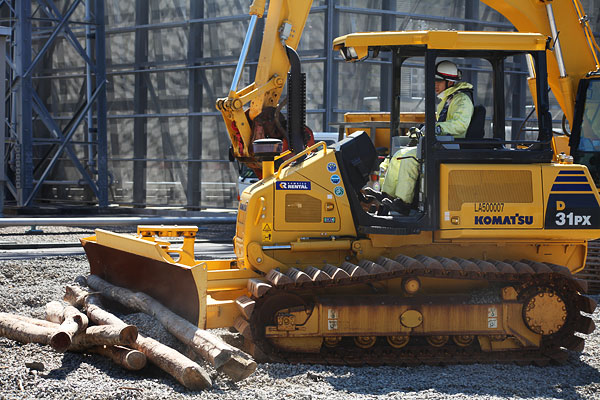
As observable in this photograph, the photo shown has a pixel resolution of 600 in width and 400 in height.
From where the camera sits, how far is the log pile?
18.1 ft

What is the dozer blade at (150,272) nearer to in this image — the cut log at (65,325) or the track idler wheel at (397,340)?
the cut log at (65,325)

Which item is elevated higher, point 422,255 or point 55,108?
point 55,108

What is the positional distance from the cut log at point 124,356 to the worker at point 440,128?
2562 mm

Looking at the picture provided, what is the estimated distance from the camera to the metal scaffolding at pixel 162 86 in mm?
19922

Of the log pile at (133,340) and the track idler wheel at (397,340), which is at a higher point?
the log pile at (133,340)

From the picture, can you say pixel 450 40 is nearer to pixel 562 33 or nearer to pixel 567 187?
pixel 567 187

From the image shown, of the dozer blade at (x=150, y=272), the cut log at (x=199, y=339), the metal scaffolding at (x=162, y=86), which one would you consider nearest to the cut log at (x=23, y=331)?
the cut log at (x=199, y=339)

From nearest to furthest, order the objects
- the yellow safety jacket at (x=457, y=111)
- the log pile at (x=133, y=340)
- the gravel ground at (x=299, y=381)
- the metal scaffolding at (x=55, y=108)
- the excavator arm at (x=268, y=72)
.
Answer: the gravel ground at (x=299, y=381)
the log pile at (x=133, y=340)
the yellow safety jacket at (x=457, y=111)
the excavator arm at (x=268, y=72)
the metal scaffolding at (x=55, y=108)

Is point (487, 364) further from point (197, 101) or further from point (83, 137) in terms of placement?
point (83, 137)

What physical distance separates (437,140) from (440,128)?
142mm

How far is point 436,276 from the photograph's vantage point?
21.4 ft

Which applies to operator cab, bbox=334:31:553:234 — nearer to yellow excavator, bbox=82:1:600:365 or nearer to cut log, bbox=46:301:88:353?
yellow excavator, bbox=82:1:600:365

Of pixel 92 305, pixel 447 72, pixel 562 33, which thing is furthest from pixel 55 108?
pixel 447 72

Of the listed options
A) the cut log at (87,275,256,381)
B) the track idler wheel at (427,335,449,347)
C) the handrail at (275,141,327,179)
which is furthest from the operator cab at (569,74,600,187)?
the cut log at (87,275,256,381)
